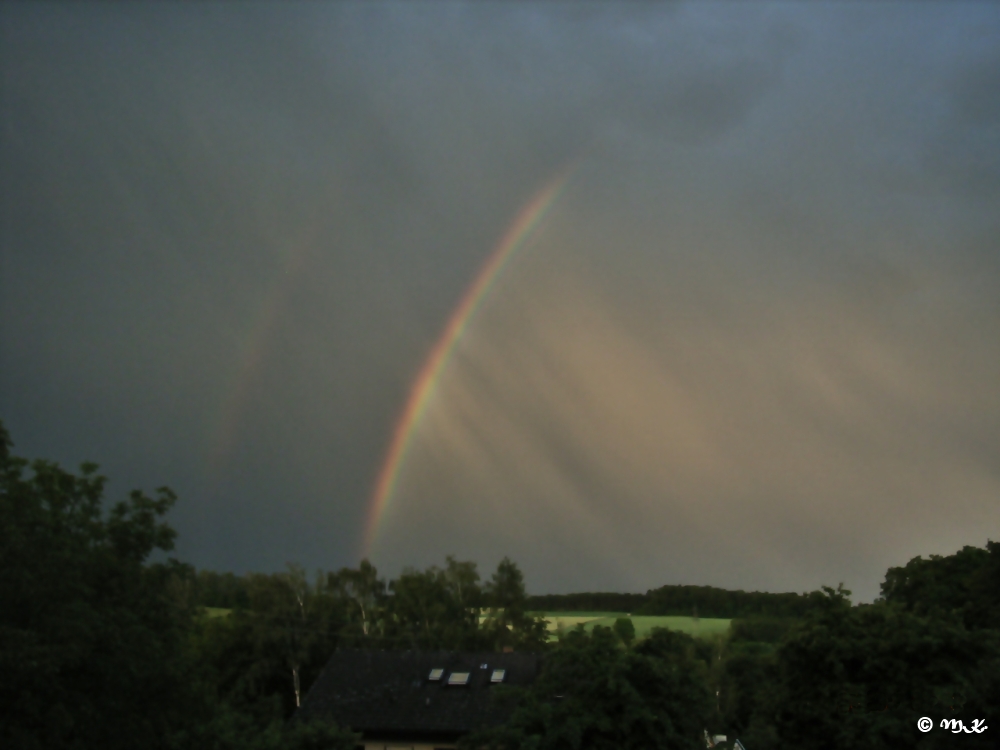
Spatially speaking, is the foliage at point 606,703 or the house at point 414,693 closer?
the foliage at point 606,703

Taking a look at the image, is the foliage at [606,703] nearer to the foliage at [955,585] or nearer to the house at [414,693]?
the foliage at [955,585]

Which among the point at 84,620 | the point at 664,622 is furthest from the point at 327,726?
the point at 664,622

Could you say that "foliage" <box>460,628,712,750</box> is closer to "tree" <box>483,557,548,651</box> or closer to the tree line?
the tree line

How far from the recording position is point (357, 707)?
145 feet

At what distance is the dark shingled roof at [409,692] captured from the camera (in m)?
42.5

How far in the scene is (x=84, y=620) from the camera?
15.8 metres

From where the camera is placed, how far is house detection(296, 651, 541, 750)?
4216cm

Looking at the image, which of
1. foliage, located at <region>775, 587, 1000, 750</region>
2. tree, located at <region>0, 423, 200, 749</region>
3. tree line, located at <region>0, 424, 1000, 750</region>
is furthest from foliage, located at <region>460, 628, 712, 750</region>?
tree, located at <region>0, 423, 200, 749</region>

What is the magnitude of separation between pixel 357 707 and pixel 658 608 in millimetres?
70487

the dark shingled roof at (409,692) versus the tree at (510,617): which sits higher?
the tree at (510,617)

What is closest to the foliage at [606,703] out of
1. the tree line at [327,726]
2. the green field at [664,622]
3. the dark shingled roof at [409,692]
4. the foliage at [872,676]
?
the tree line at [327,726]

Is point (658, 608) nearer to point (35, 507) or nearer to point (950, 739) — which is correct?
point (950, 739)

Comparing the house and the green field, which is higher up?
the green field

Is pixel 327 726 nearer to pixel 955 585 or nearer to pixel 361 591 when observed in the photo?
pixel 955 585
